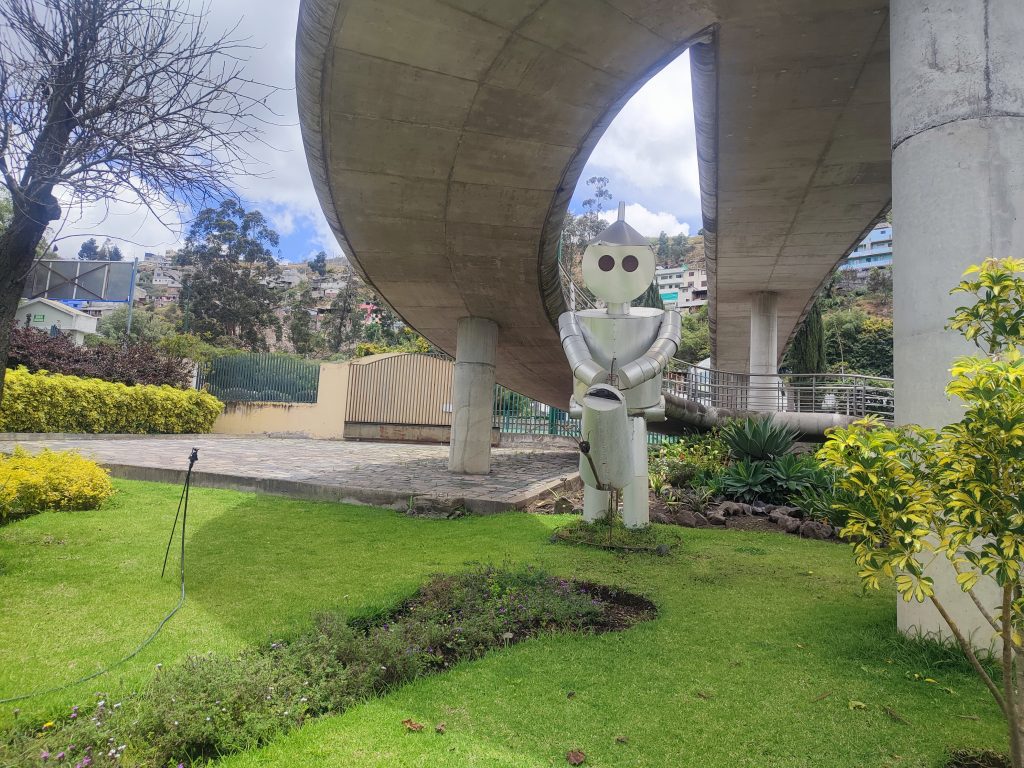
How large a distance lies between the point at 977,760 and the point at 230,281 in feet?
159

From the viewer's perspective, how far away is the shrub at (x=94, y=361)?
18.6m

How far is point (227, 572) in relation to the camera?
200 inches

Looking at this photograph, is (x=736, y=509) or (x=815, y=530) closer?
(x=815, y=530)

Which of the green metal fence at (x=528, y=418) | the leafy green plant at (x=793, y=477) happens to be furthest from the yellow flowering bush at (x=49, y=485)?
the green metal fence at (x=528, y=418)

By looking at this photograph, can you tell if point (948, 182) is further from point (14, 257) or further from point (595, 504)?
point (14, 257)

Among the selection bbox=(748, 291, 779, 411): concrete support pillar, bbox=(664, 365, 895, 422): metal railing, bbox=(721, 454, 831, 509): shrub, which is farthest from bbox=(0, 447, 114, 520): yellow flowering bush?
bbox=(748, 291, 779, 411): concrete support pillar

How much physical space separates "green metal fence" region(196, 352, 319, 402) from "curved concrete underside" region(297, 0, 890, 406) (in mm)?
10955

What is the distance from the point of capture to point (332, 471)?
11352mm

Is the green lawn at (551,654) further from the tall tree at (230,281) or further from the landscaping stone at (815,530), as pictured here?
the tall tree at (230,281)

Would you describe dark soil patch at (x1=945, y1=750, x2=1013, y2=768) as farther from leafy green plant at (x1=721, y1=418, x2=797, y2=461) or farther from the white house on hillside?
the white house on hillside

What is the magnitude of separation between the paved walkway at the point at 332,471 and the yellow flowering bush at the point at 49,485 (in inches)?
84.9

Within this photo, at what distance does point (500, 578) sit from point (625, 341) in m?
2.94

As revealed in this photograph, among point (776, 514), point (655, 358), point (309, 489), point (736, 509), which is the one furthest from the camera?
Answer: point (309, 489)

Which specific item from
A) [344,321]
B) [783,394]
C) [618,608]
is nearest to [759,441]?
[618,608]
